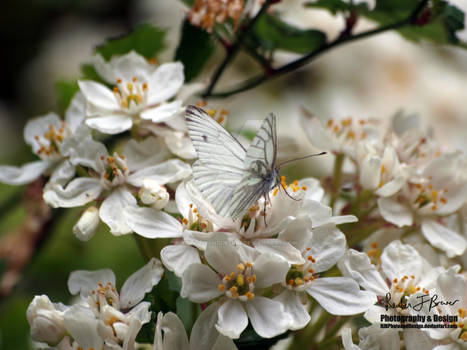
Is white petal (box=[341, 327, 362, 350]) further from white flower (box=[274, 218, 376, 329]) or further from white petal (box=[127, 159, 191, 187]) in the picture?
white petal (box=[127, 159, 191, 187])

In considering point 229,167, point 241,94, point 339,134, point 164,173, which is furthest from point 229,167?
point 241,94

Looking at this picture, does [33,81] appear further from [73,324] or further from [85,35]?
[73,324]

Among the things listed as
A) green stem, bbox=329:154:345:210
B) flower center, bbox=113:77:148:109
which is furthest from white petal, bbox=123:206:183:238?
green stem, bbox=329:154:345:210

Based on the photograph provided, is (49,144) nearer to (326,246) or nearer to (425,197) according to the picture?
(326,246)

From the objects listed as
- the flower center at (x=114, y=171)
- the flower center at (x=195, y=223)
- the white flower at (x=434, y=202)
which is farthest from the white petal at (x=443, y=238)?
the flower center at (x=114, y=171)

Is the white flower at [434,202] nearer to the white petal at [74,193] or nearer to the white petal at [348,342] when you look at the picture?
the white petal at [348,342]

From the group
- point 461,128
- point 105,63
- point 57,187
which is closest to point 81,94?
point 105,63
